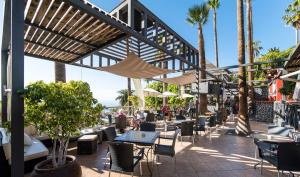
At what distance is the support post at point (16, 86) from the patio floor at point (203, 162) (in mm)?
1884

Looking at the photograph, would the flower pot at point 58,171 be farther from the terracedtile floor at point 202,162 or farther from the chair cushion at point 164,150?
the chair cushion at point 164,150

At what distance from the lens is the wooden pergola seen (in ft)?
8.21

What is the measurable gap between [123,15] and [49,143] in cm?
425

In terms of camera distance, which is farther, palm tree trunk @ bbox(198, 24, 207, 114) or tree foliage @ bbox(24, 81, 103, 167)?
palm tree trunk @ bbox(198, 24, 207, 114)

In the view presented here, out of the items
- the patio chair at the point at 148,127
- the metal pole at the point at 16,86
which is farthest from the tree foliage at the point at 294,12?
the metal pole at the point at 16,86

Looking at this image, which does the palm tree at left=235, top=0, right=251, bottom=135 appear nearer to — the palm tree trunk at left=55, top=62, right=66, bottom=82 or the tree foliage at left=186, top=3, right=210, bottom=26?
the palm tree trunk at left=55, top=62, right=66, bottom=82

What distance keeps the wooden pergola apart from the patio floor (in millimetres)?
2288

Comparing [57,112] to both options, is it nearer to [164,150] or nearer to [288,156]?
[164,150]

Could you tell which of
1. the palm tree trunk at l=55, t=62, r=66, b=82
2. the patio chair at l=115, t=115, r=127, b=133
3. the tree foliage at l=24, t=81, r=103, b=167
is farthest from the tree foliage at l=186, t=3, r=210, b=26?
the tree foliage at l=24, t=81, r=103, b=167

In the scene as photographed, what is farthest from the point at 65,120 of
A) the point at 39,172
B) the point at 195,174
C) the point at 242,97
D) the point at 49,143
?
the point at 242,97

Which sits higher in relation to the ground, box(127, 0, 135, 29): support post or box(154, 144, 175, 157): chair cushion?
box(127, 0, 135, 29): support post

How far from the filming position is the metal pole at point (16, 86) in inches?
97.5

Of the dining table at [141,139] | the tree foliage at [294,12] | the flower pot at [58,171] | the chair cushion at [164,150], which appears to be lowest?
the chair cushion at [164,150]

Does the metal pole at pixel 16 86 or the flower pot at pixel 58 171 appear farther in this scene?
the flower pot at pixel 58 171
